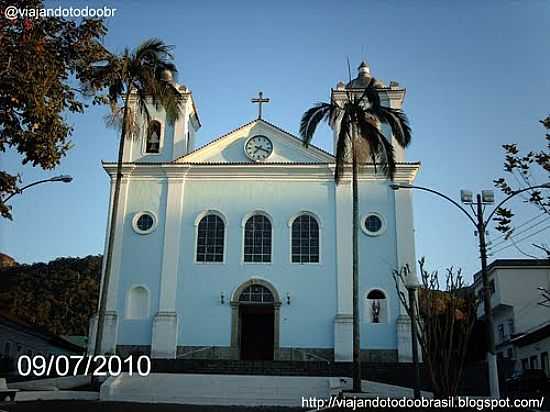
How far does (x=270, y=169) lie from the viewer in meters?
28.5

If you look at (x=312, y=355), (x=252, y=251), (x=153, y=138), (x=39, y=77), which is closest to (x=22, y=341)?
(x=153, y=138)

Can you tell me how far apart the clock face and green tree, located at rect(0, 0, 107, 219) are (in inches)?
624

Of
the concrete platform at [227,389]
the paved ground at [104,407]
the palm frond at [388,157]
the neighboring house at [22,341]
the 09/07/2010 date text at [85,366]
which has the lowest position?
the paved ground at [104,407]

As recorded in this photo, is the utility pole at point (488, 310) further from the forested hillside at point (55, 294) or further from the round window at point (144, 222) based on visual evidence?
the forested hillside at point (55, 294)

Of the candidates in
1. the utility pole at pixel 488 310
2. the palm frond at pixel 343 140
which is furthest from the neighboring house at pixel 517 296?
the utility pole at pixel 488 310

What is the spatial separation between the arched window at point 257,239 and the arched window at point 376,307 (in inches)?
177

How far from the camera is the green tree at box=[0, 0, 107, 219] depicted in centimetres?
1143

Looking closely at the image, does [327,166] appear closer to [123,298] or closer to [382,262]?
[382,262]

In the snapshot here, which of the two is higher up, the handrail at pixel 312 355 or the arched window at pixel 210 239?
the arched window at pixel 210 239

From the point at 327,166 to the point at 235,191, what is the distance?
413 centimetres

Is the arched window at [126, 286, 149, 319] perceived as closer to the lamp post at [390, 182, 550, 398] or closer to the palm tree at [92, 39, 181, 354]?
the palm tree at [92, 39, 181, 354]

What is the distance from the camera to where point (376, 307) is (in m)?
26.5

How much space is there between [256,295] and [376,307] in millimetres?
4912

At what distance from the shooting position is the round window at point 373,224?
27.5 meters
